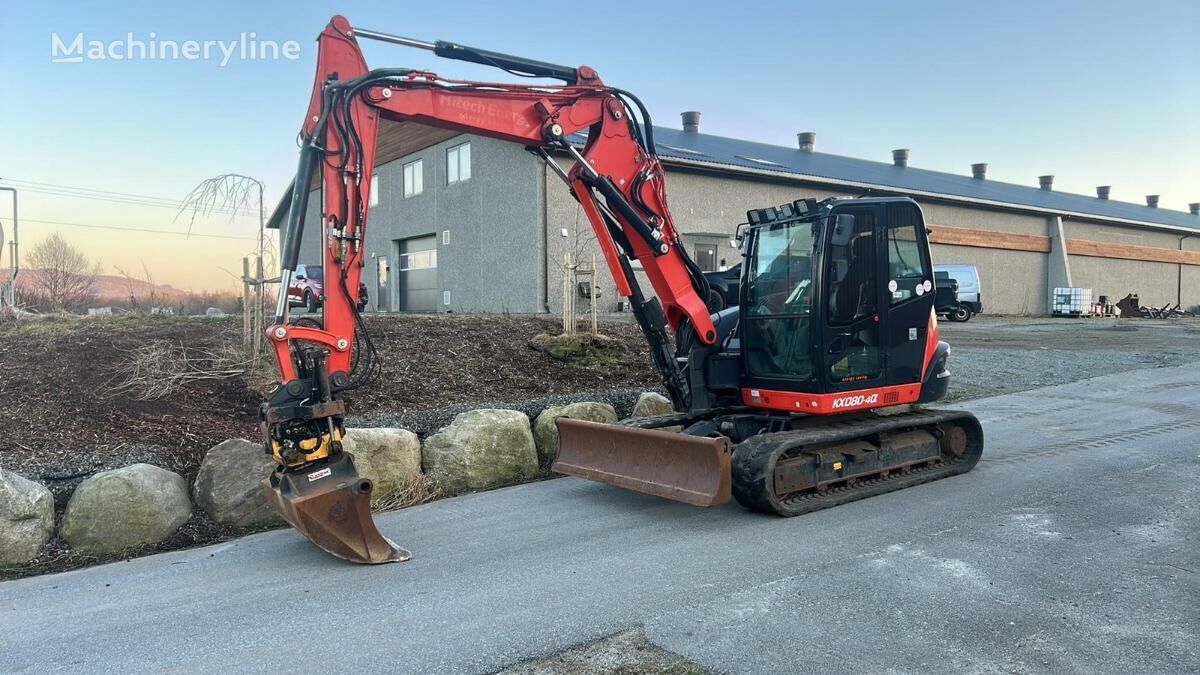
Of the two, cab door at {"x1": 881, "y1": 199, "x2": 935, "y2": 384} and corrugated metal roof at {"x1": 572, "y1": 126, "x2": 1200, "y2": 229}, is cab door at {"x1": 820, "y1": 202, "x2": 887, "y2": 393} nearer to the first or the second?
cab door at {"x1": 881, "y1": 199, "x2": 935, "y2": 384}

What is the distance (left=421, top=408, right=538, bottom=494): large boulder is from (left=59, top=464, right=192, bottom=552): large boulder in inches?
85.3

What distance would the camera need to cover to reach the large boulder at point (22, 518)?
211 inches

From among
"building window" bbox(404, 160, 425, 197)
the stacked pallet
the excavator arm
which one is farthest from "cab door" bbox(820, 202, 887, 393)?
the stacked pallet

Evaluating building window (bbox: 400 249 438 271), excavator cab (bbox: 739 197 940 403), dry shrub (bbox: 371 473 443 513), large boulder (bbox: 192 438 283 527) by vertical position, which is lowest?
dry shrub (bbox: 371 473 443 513)

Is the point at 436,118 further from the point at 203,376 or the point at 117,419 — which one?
the point at 203,376

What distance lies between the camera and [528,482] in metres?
7.53

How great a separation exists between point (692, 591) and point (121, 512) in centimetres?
422

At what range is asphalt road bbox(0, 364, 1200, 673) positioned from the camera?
146 inches

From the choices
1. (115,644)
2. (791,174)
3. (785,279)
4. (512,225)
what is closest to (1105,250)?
(791,174)

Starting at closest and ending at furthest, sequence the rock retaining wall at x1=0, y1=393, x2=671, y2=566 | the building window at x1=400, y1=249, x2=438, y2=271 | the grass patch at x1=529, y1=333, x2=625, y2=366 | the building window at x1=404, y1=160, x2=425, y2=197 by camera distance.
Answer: the rock retaining wall at x1=0, y1=393, x2=671, y2=566 < the grass patch at x1=529, y1=333, x2=625, y2=366 < the building window at x1=400, y1=249, x2=438, y2=271 < the building window at x1=404, y1=160, x2=425, y2=197

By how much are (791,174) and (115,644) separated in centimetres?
2399

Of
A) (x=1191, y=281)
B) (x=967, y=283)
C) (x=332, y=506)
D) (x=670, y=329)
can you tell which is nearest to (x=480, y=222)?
(x=670, y=329)

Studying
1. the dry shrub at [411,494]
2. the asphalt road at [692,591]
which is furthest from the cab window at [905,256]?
the dry shrub at [411,494]

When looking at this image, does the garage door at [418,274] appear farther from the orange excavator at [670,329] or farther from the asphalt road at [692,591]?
the asphalt road at [692,591]
